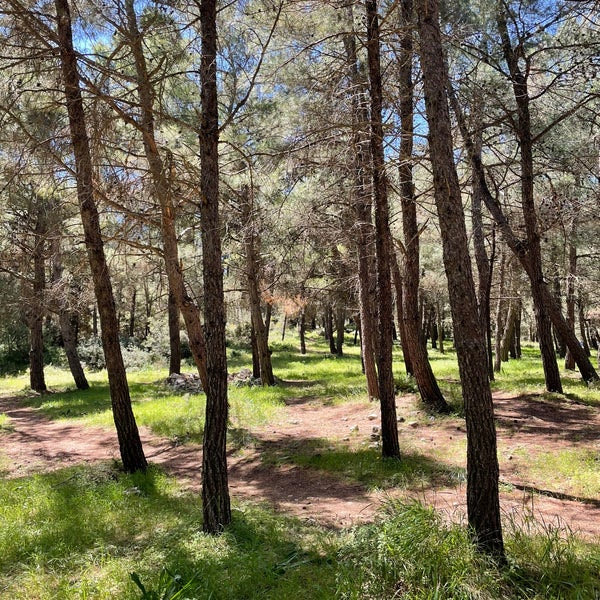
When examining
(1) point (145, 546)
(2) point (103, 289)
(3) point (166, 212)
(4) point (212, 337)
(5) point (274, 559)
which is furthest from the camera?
(3) point (166, 212)

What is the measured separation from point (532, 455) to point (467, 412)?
352 cm

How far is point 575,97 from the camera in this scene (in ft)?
28.9

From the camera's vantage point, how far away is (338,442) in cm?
764

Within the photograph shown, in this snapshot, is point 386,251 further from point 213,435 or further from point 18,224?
point 18,224

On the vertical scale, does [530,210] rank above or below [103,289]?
above

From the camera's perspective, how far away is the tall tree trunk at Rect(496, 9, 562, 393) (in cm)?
905

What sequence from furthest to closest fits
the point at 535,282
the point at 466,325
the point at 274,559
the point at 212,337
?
the point at 535,282 < the point at 212,337 < the point at 274,559 < the point at 466,325

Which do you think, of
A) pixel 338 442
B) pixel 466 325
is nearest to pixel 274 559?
pixel 466 325

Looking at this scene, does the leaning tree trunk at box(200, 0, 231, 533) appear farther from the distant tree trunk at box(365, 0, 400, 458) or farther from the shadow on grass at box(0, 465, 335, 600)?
the distant tree trunk at box(365, 0, 400, 458)

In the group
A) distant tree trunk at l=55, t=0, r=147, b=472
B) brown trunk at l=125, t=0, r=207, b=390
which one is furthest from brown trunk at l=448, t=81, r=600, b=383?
distant tree trunk at l=55, t=0, r=147, b=472

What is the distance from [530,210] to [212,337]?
760cm

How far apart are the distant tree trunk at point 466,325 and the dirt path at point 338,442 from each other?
581 mm

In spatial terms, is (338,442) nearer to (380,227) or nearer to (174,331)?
(380,227)

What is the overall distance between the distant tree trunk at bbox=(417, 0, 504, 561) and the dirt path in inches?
22.9
